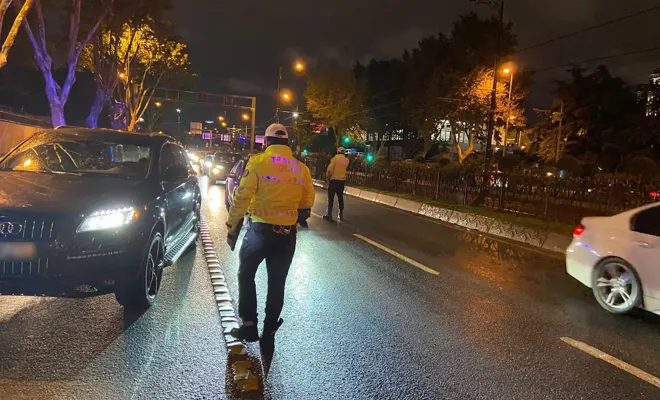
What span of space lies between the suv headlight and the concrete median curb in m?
1.38

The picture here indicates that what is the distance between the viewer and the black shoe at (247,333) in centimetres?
448

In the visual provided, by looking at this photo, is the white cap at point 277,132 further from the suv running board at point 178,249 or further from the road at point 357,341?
the suv running board at point 178,249

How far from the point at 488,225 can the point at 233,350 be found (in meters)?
10.7

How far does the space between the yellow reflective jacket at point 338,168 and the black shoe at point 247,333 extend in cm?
908

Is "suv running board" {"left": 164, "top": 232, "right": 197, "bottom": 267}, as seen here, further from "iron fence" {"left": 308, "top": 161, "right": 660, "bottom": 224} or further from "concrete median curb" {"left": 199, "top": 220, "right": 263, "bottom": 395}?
"iron fence" {"left": 308, "top": 161, "right": 660, "bottom": 224}

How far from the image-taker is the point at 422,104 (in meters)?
42.8

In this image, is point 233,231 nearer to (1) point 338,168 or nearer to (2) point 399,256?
(2) point 399,256

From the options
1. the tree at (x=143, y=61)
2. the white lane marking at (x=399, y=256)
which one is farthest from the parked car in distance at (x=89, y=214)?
the tree at (x=143, y=61)

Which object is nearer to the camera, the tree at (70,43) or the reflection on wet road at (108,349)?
the reflection on wet road at (108,349)

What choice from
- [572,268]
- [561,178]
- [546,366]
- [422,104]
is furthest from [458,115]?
[546,366]

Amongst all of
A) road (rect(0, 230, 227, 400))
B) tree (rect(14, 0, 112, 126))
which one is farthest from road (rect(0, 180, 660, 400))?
tree (rect(14, 0, 112, 126))

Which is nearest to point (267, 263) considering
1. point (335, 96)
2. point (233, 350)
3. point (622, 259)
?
point (233, 350)

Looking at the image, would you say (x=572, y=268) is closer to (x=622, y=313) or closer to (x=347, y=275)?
(x=622, y=313)

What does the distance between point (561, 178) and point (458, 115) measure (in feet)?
85.1
